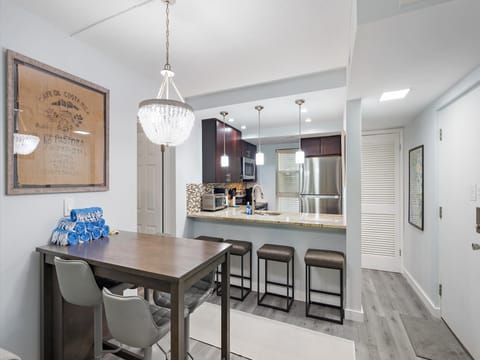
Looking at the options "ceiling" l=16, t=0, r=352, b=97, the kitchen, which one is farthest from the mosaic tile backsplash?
"ceiling" l=16, t=0, r=352, b=97

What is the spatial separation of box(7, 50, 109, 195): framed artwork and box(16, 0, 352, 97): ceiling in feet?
1.39

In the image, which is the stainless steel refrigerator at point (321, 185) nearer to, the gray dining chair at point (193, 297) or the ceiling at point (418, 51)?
the ceiling at point (418, 51)

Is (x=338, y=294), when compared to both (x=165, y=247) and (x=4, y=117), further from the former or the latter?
(x=4, y=117)

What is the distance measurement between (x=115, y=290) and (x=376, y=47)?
8.19 ft

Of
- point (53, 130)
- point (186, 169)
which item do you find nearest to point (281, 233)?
point (186, 169)

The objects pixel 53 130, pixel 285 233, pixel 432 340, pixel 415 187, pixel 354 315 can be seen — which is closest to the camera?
pixel 53 130

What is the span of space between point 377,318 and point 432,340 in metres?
0.44

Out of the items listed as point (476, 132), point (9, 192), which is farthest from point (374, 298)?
point (9, 192)

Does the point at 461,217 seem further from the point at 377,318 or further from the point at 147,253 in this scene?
the point at 147,253

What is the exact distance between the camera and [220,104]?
3.04 m

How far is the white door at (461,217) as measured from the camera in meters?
1.79

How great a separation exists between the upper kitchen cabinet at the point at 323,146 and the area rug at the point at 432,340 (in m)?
2.51

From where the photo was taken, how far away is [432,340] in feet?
6.67

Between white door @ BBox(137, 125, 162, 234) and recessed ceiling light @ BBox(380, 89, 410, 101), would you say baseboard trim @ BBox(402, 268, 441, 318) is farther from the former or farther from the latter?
white door @ BBox(137, 125, 162, 234)
